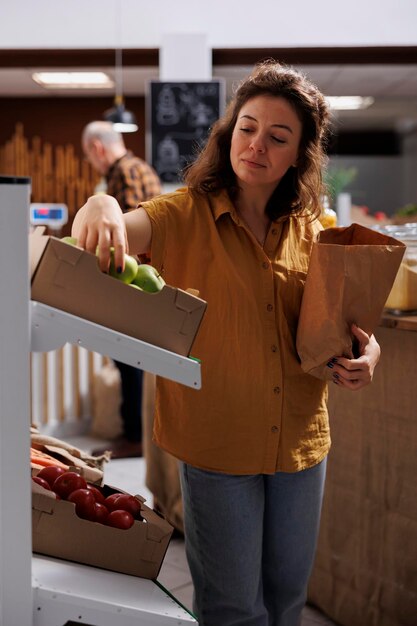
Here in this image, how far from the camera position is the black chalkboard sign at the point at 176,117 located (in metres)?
5.61

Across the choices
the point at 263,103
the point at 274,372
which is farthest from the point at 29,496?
the point at 263,103

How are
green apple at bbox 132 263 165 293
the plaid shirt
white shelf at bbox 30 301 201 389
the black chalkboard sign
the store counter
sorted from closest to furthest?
1. white shelf at bbox 30 301 201 389
2. green apple at bbox 132 263 165 293
3. the store counter
4. the plaid shirt
5. the black chalkboard sign

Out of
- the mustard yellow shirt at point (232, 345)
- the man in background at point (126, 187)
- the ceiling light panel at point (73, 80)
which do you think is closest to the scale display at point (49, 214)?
the man in background at point (126, 187)

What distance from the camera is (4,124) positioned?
911 cm

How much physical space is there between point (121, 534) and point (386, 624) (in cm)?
138

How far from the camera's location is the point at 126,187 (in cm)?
442

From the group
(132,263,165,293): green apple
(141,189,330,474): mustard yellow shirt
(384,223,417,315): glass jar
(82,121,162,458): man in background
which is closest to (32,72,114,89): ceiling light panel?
(82,121,162,458): man in background

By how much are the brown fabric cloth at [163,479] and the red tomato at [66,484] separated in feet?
6.13

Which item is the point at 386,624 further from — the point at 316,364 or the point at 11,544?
the point at 11,544

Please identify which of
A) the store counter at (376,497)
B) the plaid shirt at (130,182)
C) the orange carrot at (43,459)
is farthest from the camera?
the plaid shirt at (130,182)

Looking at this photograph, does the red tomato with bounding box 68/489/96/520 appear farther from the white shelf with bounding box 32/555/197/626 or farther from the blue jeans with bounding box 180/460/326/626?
the blue jeans with bounding box 180/460/326/626

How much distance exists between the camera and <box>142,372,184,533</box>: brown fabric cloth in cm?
323

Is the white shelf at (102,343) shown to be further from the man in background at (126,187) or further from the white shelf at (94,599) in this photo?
the man in background at (126,187)

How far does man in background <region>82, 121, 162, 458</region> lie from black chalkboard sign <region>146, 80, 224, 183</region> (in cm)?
100
